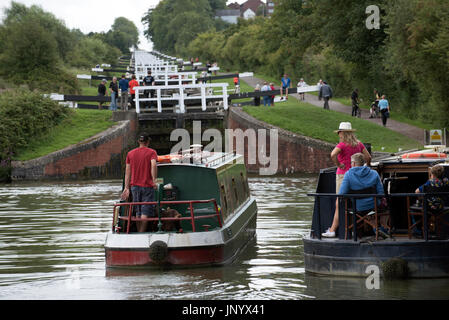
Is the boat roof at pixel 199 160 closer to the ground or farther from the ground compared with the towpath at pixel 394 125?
farther from the ground

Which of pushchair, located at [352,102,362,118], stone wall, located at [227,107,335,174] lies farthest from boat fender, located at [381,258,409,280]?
pushchair, located at [352,102,362,118]

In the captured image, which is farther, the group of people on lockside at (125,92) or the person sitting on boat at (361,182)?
the group of people on lockside at (125,92)

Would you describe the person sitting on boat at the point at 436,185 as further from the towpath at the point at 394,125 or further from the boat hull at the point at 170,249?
the towpath at the point at 394,125

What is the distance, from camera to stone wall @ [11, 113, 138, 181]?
30969 mm

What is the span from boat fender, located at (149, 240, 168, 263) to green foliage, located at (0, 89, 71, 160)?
19717mm

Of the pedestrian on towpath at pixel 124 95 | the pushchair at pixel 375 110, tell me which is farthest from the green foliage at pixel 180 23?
the pedestrian on towpath at pixel 124 95

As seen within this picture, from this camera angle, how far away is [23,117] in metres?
33.2

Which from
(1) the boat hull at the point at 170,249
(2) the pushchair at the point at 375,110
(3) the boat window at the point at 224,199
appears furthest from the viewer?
(2) the pushchair at the point at 375,110

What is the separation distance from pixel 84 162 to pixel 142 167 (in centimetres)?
1846

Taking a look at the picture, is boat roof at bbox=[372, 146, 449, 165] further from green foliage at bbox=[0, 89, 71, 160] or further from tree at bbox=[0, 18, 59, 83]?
tree at bbox=[0, 18, 59, 83]

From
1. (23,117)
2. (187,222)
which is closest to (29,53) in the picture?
(23,117)

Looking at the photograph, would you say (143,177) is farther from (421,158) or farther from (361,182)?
(421,158)

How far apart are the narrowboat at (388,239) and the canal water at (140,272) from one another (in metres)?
0.18

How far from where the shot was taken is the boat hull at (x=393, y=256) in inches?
443
